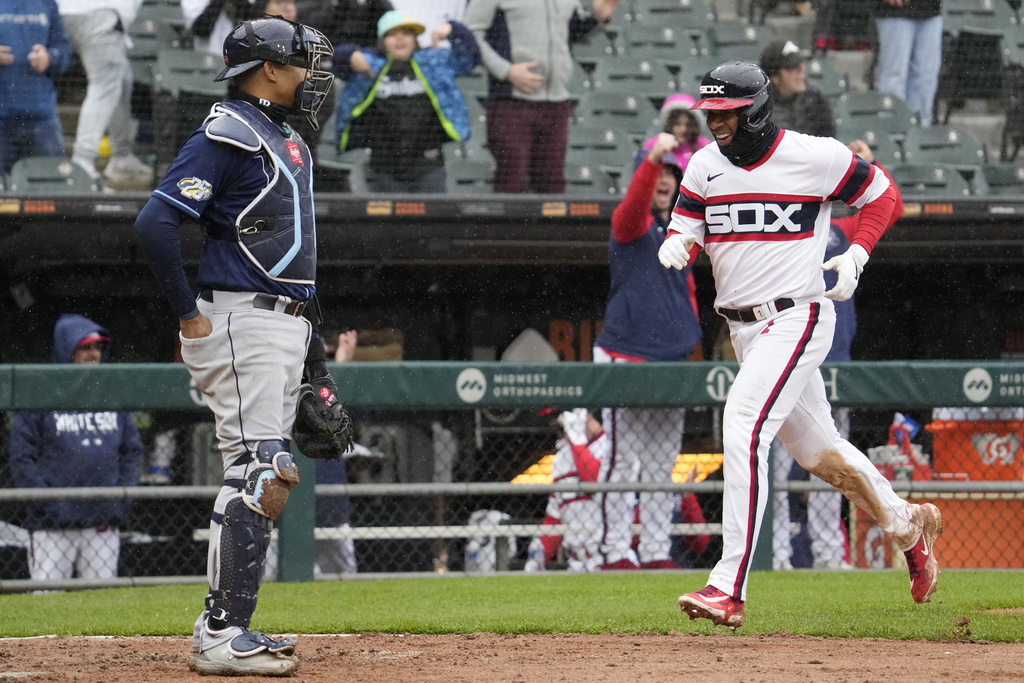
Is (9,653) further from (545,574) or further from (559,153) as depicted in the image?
(559,153)

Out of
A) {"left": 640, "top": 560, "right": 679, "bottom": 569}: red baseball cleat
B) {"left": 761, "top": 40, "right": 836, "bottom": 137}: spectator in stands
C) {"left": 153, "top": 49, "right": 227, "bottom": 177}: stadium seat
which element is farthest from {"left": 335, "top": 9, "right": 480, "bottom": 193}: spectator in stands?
{"left": 640, "top": 560, "right": 679, "bottom": 569}: red baseball cleat

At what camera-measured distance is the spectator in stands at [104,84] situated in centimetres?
815

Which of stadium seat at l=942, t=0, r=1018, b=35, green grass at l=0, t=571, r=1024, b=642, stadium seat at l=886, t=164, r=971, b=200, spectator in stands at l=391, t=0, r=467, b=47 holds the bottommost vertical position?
green grass at l=0, t=571, r=1024, b=642

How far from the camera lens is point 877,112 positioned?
30.5 ft

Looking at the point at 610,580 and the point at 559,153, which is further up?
the point at 559,153

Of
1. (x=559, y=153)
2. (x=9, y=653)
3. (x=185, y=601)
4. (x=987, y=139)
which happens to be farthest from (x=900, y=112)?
(x=9, y=653)

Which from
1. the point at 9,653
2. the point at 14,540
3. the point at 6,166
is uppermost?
the point at 6,166

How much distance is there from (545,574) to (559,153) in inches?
127

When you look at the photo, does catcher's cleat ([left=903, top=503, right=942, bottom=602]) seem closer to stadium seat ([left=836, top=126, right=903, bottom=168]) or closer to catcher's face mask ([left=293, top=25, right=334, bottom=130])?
catcher's face mask ([left=293, top=25, right=334, bottom=130])

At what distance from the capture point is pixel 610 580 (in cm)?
562

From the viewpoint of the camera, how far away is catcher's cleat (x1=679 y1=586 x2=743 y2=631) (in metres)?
3.66

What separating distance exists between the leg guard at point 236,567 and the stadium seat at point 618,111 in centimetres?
591

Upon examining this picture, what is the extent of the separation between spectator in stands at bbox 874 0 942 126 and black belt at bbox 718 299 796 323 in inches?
230

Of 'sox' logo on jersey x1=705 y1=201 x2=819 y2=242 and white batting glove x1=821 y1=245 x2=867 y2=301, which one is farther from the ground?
'sox' logo on jersey x1=705 y1=201 x2=819 y2=242
